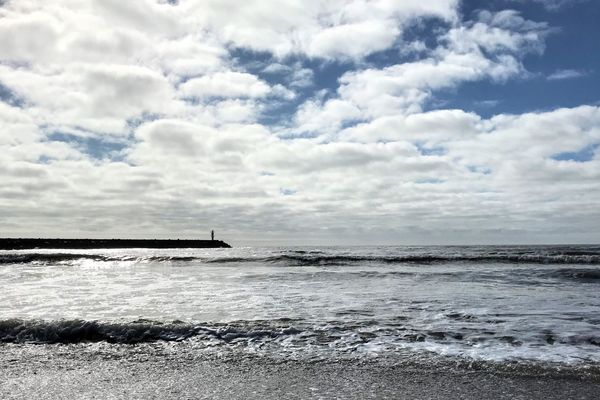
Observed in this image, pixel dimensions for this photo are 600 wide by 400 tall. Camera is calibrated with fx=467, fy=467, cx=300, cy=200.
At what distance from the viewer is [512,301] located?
11.2m

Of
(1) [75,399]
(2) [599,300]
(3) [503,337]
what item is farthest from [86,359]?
(2) [599,300]

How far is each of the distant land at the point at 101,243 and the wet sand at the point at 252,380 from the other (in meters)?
71.1

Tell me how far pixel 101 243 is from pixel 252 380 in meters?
86.8

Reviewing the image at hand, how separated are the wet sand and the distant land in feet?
233

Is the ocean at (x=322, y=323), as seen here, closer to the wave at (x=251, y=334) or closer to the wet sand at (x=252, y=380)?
the wave at (x=251, y=334)

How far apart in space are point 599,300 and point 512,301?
2.28 m

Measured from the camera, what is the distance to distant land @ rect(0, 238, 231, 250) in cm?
7188

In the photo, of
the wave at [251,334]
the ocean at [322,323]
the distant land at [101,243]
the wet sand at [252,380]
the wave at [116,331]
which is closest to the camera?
the wet sand at [252,380]

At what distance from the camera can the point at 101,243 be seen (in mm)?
83750

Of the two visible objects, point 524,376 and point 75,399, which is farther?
point 524,376

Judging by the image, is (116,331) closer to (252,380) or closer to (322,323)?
(252,380)

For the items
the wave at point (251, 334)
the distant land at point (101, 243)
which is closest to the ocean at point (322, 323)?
the wave at point (251, 334)

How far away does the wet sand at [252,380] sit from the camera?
422 cm

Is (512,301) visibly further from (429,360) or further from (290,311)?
(429,360)
